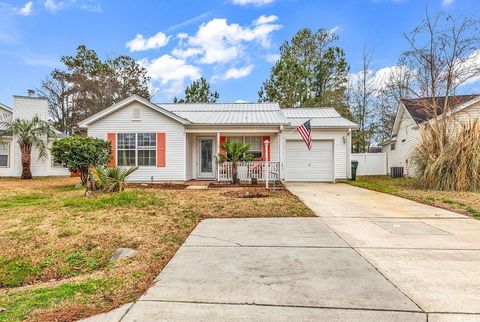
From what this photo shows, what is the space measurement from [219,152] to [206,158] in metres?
1.36

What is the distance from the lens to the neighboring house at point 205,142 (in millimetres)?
14070

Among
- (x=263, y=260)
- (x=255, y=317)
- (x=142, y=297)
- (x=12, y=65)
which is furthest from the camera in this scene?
(x=12, y=65)

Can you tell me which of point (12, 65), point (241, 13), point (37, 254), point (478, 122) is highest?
point (241, 13)

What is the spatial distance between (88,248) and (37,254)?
683 millimetres

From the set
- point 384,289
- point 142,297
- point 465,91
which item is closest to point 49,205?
point 142,297

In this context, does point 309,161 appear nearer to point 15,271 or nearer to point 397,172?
point 397,172

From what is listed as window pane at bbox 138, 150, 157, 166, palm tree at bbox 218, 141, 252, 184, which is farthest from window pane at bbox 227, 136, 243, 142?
window pane at bbox 138, 150, 157, 166

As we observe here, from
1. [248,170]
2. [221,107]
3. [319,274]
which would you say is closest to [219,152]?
[248,170]

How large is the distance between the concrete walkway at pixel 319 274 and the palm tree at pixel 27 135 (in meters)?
16.6

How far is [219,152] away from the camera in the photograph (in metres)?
14.9

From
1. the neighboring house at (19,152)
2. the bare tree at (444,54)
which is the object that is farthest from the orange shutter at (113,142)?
the bare tree at (444,54)

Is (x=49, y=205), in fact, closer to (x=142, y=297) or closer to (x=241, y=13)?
(x=142, y=297)

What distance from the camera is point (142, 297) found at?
2.88 metres

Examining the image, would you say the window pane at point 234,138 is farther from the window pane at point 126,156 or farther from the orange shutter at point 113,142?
the orange shutter at point 113,142
